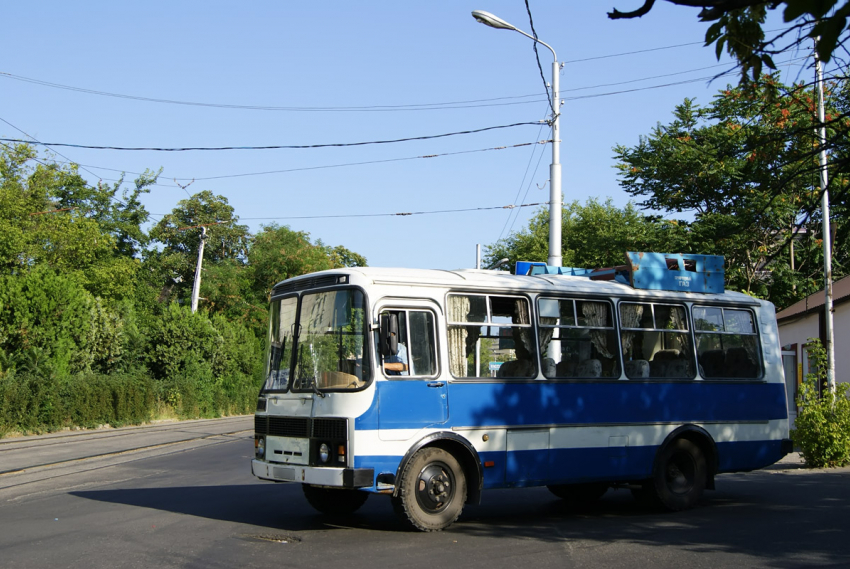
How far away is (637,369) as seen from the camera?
11281 millimetres

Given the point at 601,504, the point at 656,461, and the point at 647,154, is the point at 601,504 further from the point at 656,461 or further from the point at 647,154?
the point at 647,154

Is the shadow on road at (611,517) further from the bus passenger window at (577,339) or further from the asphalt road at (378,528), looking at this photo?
the bus passenger window at (577,339)

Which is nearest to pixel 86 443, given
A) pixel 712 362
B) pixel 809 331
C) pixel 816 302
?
pixel 712 362

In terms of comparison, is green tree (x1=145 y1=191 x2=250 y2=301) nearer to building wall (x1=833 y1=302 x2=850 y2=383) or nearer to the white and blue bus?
building wall (x1=833 y1=302 x2=850 y2=383)

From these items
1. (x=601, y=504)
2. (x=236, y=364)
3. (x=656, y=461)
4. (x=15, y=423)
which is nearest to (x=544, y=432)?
(x=656, y=461)

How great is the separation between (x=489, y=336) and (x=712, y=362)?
12.0ft

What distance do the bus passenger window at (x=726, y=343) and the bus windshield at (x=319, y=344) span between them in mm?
5100

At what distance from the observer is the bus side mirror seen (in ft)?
29.4

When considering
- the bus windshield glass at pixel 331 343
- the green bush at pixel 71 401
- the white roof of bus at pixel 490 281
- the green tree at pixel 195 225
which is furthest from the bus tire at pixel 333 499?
the green tree at pixel 195 225

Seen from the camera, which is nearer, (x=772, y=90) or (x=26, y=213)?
(x=772, y=90)

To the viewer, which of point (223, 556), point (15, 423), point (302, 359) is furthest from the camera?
point (15, 423)

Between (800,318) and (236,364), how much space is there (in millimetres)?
26551

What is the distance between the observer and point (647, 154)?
33.8 metres

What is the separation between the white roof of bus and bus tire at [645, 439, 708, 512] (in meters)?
2.02
